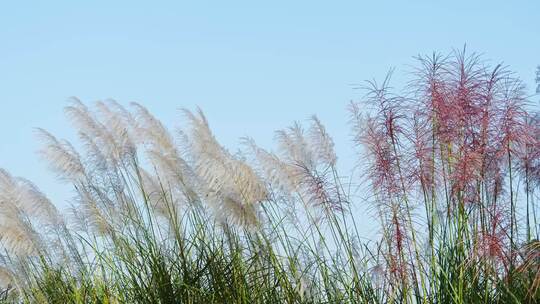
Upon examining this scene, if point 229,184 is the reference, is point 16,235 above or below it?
above

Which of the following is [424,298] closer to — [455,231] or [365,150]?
[455,231]

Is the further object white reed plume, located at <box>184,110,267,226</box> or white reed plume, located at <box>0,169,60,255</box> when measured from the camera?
white reed plume, located at <box>0,169,60,255</box>

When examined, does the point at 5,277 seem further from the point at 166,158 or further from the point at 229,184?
the point at 229,184

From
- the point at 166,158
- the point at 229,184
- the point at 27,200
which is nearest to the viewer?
the point at 229,184

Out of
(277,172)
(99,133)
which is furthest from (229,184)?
(99,133)

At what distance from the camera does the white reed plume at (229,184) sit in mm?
4723

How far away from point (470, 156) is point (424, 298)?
71 centimetres

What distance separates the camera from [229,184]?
4672 mm

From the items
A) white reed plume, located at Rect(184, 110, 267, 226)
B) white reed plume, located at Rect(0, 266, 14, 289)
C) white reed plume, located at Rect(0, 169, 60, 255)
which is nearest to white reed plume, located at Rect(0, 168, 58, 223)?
white reed plume, located at Rect(0, 169, 60, 255)

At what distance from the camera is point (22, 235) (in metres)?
5.41

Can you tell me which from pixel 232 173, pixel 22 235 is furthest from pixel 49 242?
pixel 232 173

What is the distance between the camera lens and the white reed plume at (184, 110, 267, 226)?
4.72 meters

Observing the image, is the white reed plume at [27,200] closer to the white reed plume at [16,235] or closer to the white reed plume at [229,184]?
the white reed plume at [16,235]

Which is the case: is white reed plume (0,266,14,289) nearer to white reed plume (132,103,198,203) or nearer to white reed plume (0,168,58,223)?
white reed plume (0,168,58,223)
